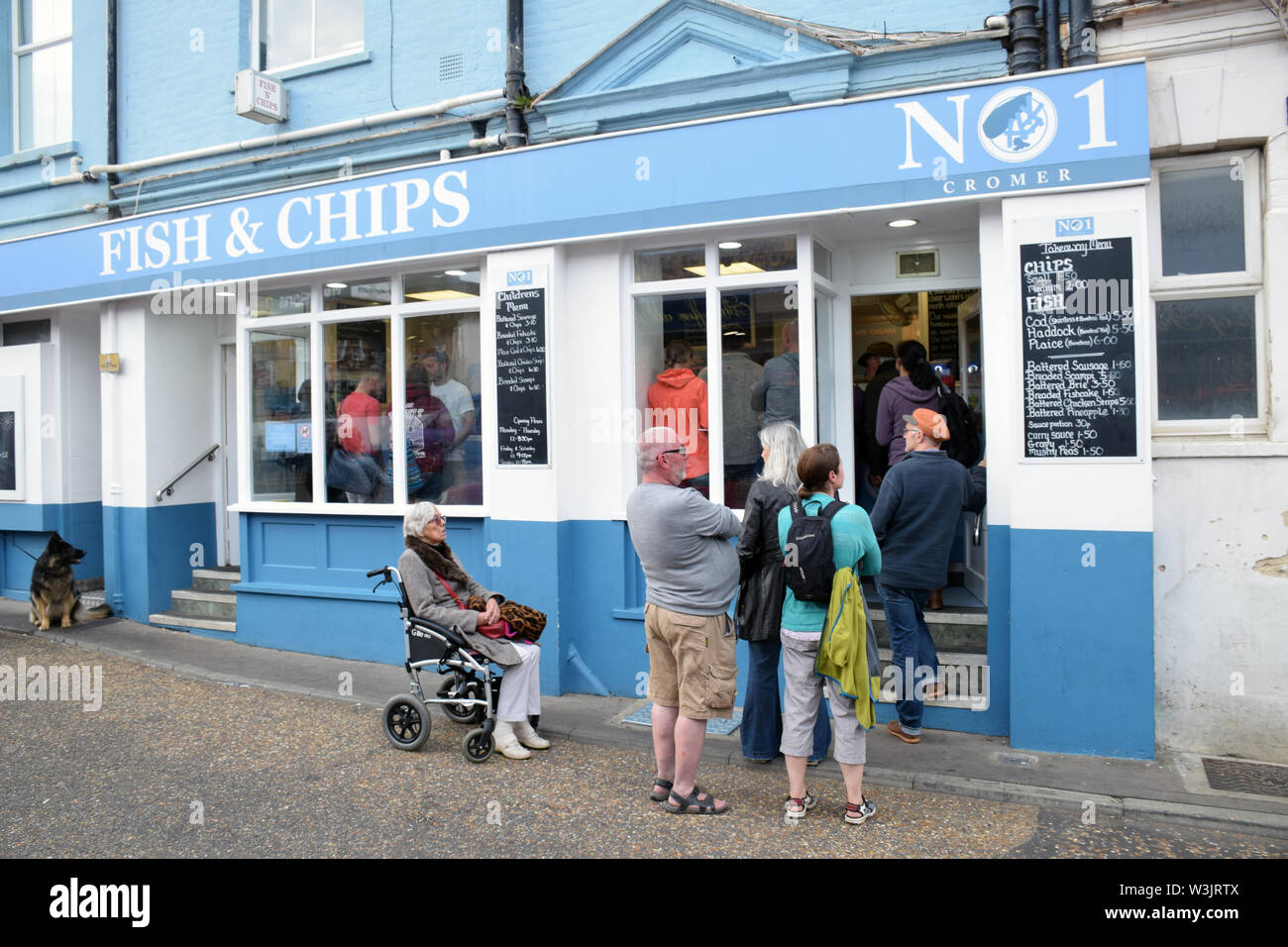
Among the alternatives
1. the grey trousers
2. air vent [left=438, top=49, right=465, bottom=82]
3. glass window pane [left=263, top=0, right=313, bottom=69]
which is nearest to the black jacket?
the grey trousers

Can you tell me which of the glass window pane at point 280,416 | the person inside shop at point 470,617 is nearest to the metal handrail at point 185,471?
the glass window pane at point 280,416

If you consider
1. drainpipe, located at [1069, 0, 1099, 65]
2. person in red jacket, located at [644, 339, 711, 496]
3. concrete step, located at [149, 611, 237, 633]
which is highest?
drainpipe, located at [1069, 0, 1099, 65]

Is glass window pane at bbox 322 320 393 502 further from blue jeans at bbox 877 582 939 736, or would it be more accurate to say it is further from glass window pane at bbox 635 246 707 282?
blue jeans at bbox 877 582 939 736

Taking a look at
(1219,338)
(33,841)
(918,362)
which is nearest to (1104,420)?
(1219,338)

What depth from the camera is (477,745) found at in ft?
18.7

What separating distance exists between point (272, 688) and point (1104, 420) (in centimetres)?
614

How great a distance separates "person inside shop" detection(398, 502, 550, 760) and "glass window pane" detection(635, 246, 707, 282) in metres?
2.49

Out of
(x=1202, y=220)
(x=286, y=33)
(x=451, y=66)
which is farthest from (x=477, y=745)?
(x=286, y=33)

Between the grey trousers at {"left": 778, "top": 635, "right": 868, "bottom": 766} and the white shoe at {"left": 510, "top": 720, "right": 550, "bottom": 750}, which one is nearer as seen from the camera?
the grey trousers at {"left": 778, "top": 635, "right": 868, "bottom": 766}

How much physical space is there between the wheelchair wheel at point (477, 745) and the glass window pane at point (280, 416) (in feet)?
12.7

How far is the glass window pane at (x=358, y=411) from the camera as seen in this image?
8.42 metres

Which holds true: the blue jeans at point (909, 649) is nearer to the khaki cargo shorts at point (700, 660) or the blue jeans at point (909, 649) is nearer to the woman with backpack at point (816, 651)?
the woman with backpack at point (816, 651)

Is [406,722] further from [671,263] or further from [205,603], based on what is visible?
[205,603]

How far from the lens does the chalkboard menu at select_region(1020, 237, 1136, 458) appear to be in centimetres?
548
